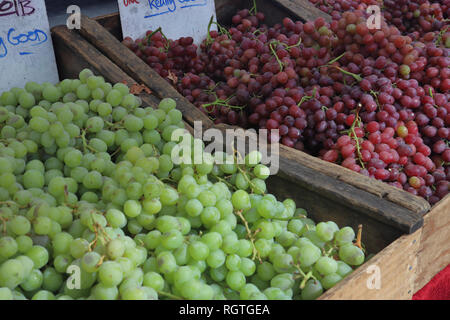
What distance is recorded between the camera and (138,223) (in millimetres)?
955

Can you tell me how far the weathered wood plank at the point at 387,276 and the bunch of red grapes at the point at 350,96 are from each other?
0.97ft

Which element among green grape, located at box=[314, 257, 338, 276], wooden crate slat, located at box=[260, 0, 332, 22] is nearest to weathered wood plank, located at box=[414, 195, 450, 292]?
green grape, located at box=[314, 257, 338, 276]

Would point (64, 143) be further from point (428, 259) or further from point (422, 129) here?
point (422, 129)

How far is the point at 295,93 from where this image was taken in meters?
1.41

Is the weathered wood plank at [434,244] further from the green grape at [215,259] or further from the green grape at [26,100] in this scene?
the green grape at [26,100]

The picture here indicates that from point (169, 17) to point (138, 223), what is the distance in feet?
3.80

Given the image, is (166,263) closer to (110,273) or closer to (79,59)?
(110,273)

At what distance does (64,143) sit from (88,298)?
18.0 inches

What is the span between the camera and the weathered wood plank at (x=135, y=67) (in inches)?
56.9

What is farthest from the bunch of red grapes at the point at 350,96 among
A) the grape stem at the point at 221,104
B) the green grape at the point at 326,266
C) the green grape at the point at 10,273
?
the green grape at the point at 10,273

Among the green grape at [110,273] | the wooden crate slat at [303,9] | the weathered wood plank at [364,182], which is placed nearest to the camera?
the green grape at [110,273]

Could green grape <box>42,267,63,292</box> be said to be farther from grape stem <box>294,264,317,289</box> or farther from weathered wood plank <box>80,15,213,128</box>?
weathered wood plank <box>80,15,213,128</box>

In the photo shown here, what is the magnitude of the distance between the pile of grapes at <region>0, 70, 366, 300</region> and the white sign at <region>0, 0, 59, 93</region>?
354 mm

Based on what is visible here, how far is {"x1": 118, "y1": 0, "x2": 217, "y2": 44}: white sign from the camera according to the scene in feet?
5.91
